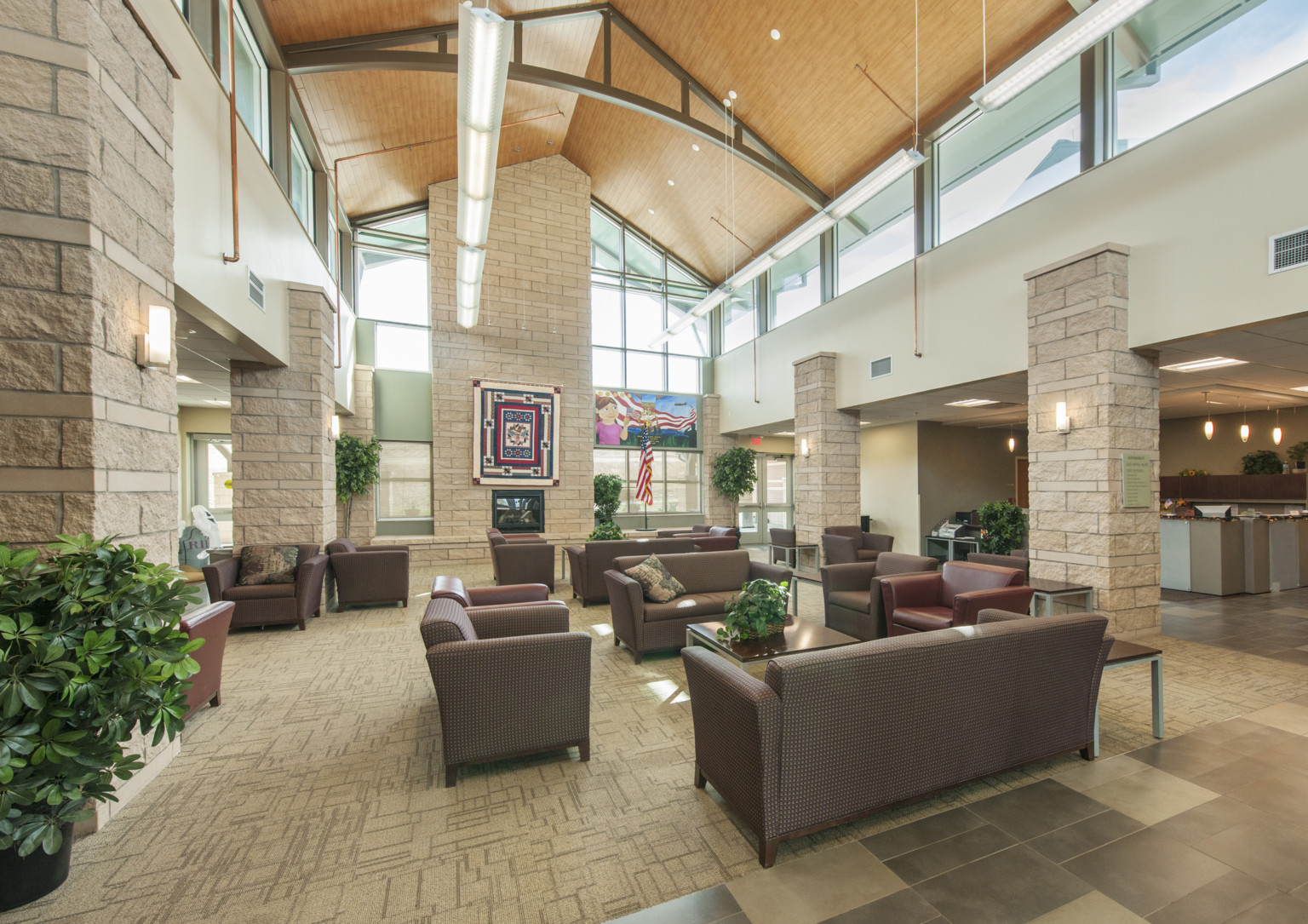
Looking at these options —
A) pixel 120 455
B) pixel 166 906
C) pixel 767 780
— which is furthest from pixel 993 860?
pixel 120 455

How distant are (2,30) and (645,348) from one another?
9.63m

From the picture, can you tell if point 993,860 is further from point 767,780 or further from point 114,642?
point 114,642

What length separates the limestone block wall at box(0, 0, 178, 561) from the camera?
2.20 meters

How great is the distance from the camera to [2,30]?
2213 millimetres

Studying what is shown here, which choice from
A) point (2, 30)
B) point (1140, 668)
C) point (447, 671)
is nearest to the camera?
point (2, 30)

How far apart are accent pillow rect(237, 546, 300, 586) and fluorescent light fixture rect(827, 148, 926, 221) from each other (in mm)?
6282

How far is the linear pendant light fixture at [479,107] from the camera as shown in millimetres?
3443

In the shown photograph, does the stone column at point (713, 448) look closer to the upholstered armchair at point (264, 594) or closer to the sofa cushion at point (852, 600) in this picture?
the sofa cushion at point (852, 600)

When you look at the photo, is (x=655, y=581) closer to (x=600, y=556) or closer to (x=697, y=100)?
(x=600, y=556)

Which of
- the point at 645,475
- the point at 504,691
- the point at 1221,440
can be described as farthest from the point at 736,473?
the point at 504,691

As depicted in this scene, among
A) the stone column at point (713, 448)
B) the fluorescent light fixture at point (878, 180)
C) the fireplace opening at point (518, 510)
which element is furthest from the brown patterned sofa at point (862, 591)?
the stone column at point (713, 448)

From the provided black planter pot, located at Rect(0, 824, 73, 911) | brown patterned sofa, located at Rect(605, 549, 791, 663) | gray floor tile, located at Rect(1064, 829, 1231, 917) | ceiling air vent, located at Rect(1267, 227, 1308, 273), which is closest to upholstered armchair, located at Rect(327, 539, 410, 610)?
brown patterned sofa, located at Rect(605, 549, 791, 663)

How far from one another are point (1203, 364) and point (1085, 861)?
5.47 m

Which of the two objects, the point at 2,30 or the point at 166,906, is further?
the point at 2,30
